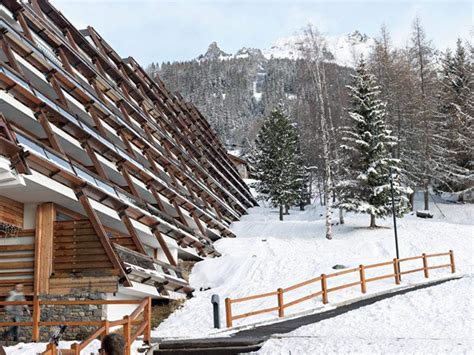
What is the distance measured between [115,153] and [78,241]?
639cm

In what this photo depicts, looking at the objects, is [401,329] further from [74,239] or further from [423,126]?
[423,126]

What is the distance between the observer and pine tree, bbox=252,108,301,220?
148 feet

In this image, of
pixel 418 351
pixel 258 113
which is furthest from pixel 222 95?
pixel 418 351

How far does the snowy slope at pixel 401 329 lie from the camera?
10.3 meters

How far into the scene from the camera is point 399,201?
29.5 metres

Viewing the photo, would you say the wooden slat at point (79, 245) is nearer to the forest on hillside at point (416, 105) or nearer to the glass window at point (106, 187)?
the glass window at point (106, 187)

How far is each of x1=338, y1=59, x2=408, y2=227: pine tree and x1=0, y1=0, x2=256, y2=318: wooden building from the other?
926 centimetres

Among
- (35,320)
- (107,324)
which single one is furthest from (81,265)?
(107,324)

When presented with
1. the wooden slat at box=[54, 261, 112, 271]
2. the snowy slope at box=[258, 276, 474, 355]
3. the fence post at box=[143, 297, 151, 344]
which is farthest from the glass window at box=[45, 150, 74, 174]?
the snowy slope at box=[258, 276, 474, 355]

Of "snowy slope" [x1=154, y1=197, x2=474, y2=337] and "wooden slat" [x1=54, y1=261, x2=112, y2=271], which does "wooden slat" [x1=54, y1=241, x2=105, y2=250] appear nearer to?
"wooden slat" [x1=54, y1=261, x2=112, y2=271]

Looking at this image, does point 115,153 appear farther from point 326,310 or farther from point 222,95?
point 222,95

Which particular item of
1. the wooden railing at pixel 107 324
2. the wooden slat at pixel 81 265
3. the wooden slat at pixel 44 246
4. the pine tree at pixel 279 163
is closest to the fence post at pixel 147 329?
the wooden railing at pixel 107 324

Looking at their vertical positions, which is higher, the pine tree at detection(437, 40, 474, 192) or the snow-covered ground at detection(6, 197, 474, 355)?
the pine tree at detection(437, 40, 474, 192)

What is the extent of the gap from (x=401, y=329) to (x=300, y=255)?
1147 cm
